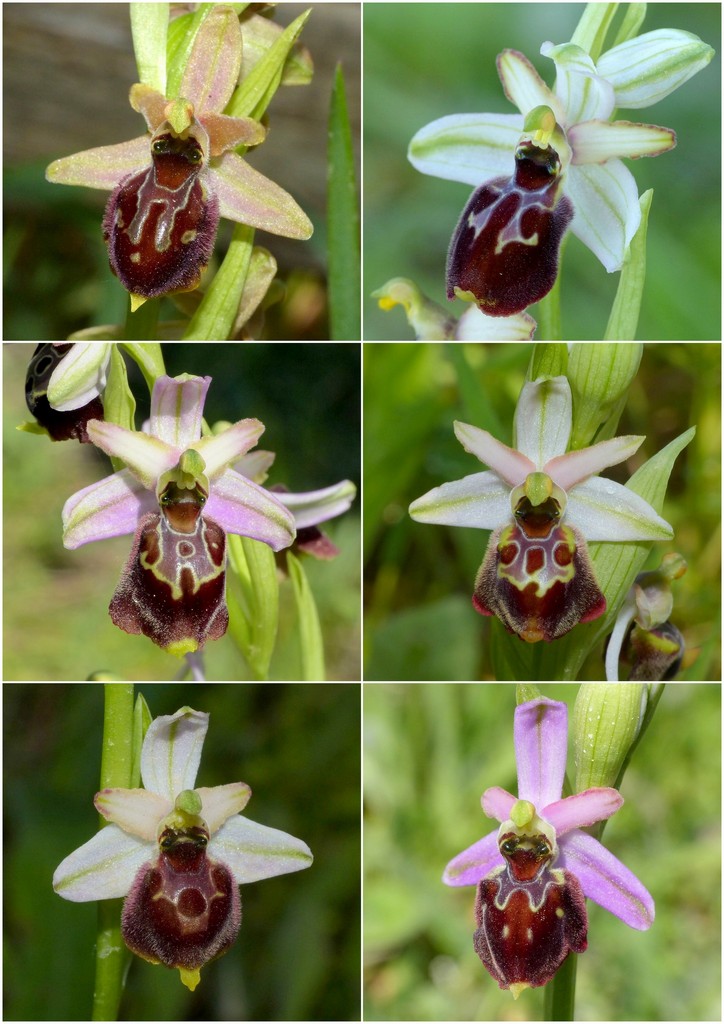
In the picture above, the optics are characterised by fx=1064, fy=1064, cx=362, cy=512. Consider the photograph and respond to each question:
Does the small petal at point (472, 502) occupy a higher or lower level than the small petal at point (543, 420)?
lower

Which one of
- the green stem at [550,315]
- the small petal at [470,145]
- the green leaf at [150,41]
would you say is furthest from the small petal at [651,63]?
the green leaf at [150,41]

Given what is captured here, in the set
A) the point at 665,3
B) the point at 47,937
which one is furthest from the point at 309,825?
the point at 665,3

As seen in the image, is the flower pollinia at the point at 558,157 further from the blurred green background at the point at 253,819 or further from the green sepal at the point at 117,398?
the blurred green background at the point at 253,819

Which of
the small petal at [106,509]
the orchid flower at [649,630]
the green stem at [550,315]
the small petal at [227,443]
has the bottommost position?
the orchid flower at [649,630]

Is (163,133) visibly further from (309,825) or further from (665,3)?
(309,825)

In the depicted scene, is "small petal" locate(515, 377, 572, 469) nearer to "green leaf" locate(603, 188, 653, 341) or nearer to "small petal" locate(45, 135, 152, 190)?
"green leaf" locate(603, 188, 653, 341)

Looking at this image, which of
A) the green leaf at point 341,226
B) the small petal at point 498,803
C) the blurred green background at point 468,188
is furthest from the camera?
the blurred green background at point 468,188

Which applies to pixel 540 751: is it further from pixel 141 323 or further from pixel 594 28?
pixel 594 28

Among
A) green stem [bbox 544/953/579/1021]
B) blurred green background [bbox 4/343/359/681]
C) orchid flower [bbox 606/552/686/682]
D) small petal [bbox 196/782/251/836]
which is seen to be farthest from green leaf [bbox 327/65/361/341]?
green stem [bbox 544/953/579/1021]
